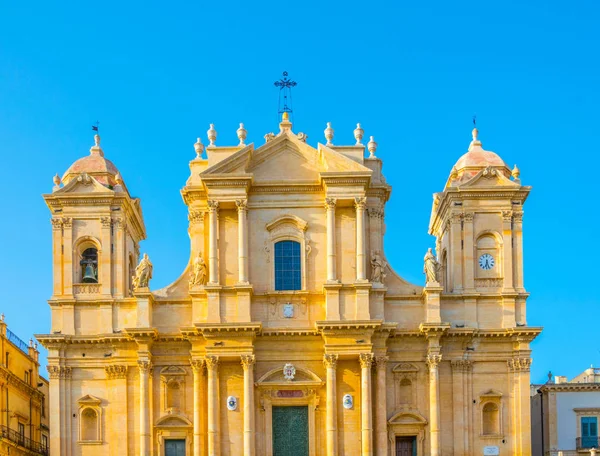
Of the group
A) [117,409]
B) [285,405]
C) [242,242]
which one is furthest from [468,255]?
[117,409]

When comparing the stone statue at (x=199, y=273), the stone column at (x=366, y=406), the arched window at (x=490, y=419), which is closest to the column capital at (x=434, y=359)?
the stone column at (x=366, y=406)

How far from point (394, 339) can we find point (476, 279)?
423 cm

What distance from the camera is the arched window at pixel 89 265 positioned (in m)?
51.8

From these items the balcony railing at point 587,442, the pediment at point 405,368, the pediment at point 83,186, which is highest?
the pediment at point 83,186

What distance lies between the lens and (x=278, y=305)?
50.5 metres

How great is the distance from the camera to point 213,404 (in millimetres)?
49375

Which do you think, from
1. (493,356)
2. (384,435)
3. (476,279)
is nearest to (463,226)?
(476,279)

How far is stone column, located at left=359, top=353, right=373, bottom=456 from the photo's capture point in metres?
48.9

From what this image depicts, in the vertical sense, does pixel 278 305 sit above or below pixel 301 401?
above

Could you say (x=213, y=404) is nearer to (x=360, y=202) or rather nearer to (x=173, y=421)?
(x=173, y=421)

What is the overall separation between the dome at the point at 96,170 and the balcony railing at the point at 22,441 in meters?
11.8

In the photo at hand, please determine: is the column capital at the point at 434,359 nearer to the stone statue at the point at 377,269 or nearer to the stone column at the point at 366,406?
the stone column at the point at 366,406

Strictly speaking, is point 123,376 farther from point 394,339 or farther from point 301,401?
point 394,339

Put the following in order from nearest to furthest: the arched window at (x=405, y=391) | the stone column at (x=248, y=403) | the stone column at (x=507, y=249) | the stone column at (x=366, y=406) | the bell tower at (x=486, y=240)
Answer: the stone column at (x=366, y=406) → the stone column at (x=248, y=403) → the arched window at (x=405, y=391) → the bell tower at (x=486, y=240) → the stone column at (x=507, y=249)
